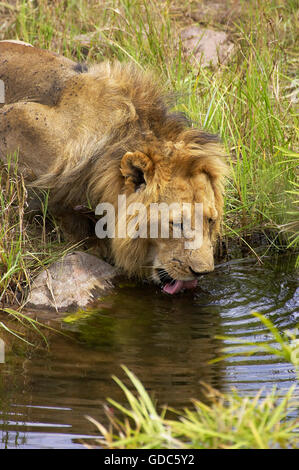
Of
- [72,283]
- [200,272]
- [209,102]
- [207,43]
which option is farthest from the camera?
[207,43]

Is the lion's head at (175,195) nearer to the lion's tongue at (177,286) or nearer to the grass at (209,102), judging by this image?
the lion's tongue at (177,286)

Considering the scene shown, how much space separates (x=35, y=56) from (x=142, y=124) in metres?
1.25

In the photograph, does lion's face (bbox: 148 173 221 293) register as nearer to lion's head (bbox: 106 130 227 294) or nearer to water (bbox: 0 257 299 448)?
lion's head (bbox: 106 130 227 294)

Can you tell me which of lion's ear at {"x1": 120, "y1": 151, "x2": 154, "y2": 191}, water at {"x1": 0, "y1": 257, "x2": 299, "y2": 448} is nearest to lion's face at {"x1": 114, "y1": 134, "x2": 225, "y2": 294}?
lion's ear at {"x1": 120, "y1": 151, "x2": 154, "y2": 191}

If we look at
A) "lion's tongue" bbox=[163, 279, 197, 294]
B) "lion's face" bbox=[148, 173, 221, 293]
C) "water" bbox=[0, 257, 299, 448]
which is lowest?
"water" bbox=[0, 257, 299, 448]

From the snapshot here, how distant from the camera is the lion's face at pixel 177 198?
4773 millimetres

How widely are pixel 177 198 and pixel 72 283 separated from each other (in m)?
0.96

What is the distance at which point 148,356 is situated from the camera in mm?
4297

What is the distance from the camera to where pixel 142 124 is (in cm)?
507

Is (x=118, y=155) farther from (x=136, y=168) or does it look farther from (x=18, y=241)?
(x=18, y=241)

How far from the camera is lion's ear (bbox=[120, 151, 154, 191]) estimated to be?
473 cm

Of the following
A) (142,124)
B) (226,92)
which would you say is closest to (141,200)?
(142,124)

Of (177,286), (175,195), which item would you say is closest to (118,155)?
(175,195)

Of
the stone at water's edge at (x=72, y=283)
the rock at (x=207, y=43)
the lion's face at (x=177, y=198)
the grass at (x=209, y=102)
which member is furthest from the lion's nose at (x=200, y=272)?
the rock at (x=207, y=43)
